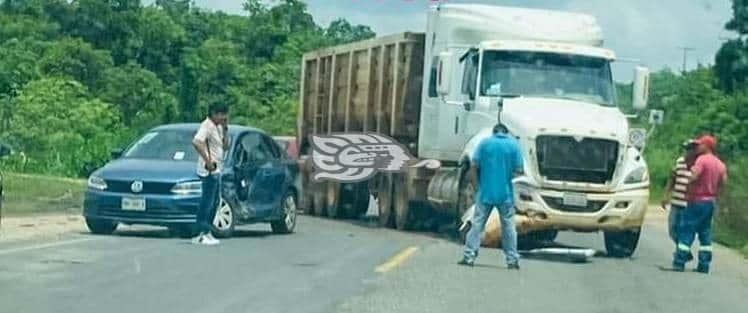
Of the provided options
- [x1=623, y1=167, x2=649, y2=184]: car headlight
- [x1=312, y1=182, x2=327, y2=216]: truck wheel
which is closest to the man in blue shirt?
[x1=623, y1=167, x2=649, y2=184]: car headlight

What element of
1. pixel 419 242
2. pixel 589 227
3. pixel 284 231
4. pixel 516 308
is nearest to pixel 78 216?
pixel 284 231

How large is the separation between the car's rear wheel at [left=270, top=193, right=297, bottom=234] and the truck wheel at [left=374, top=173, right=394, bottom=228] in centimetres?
382

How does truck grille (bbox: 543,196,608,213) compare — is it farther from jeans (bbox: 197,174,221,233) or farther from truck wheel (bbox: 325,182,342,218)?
truck wheel (bbox: 325,182,342,218)

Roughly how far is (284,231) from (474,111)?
3265 millimetres

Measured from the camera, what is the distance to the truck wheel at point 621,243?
2267cm

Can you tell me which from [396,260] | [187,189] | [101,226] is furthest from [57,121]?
[396,260]

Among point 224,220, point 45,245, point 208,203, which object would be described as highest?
point 208,203

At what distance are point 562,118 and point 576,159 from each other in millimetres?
632

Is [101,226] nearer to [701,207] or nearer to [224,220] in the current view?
[224,220]

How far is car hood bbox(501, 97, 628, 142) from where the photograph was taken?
72.7 feet

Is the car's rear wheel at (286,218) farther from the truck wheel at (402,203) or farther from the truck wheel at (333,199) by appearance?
the truck wheel at (333,199)

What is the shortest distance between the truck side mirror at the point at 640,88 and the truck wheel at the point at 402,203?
175 inches

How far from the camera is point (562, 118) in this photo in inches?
882

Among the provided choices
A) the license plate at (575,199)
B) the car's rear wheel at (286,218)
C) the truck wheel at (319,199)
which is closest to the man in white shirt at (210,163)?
the car's rear wheel at (286,218)
